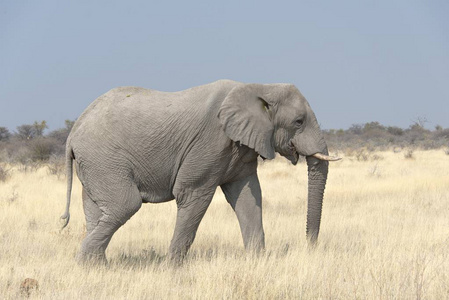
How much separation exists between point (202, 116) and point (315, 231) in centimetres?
201

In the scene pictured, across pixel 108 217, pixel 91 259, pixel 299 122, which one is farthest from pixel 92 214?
pixel 299 122

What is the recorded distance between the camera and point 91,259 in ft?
21.5

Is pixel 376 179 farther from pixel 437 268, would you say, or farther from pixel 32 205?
pixel 437 268

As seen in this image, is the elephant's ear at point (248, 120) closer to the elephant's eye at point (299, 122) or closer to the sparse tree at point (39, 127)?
the elephant's eye at point (299, 122)

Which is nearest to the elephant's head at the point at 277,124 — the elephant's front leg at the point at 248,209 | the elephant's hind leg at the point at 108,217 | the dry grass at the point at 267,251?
the elephant's front leg at the point at 248,209

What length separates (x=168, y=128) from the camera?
6551 millimetres

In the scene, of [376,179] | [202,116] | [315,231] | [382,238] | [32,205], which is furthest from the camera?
[376,179]

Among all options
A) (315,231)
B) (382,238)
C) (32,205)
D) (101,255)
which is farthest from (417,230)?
(32,205)

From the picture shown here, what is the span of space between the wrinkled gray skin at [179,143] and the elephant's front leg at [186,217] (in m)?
0.01

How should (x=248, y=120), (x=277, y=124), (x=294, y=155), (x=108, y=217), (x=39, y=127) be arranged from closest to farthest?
(x=248, y=120) < (x=108, y=217) < (x=277, y=124) < (x=294, y=155) < (x=39, y=127)

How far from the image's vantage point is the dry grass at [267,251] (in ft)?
17.3

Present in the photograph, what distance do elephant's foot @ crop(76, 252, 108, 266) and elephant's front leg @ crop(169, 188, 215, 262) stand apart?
77cm

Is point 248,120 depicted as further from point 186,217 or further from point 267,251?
point 267,251

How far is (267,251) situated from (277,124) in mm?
1474
